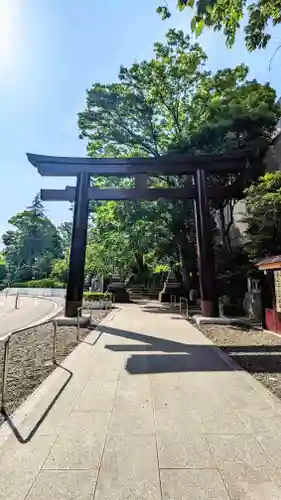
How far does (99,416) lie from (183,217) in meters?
14.9

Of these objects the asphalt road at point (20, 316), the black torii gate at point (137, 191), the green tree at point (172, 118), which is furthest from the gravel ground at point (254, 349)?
the green tree at point (172, 118)

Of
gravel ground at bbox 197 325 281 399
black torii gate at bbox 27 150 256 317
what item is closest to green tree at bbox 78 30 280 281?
black torii gate at bbox 27 150 256 317

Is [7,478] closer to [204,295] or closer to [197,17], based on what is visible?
[197,17]

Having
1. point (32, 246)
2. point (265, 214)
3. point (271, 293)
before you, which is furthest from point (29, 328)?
point (32, 246)

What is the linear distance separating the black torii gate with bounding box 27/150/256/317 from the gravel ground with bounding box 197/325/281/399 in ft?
5.92

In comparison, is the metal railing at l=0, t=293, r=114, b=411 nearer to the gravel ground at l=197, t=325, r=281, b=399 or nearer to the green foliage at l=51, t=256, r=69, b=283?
the gravel ground at l=197, t=325, r=281, b=399

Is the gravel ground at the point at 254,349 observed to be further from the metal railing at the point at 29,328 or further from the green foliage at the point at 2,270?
the green foliage at the point at 2,270

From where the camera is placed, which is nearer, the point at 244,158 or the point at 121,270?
the point at 244,158

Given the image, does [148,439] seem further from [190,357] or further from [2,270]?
[2,270]

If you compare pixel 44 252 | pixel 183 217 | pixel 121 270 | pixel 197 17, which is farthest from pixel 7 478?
pixel 44 252

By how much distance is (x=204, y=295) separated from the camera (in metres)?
11.0

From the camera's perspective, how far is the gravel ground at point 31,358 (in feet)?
14.1

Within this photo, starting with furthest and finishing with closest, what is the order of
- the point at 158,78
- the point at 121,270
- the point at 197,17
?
the point at 121,270, the point at 158,78, the point at 197,17

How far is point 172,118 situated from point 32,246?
4435cm
